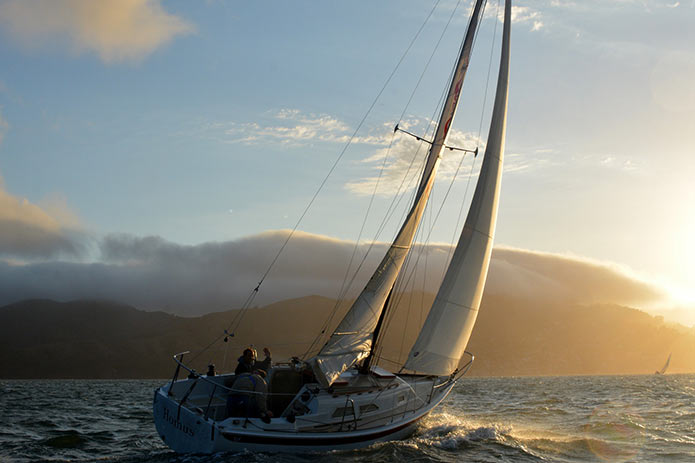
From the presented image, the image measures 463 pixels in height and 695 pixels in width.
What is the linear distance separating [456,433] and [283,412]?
7305mm

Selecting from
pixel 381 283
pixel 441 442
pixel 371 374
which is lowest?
pixel 441 442

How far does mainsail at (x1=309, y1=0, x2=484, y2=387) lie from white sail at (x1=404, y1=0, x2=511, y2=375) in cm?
145

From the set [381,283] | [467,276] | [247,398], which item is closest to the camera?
[247,398]

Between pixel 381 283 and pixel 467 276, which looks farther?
pixel 467 276

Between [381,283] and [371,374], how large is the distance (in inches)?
118

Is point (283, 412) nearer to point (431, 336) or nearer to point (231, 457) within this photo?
point (231, 457)

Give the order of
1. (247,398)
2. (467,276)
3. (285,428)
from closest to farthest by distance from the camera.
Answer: (285,428) → (247,398) → (467,276)

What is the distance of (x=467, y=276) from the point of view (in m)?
17.7

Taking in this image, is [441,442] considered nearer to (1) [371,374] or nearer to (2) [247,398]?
(1) [371,374]

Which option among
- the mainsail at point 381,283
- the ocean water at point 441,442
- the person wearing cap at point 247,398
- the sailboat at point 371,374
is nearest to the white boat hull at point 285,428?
the sailboat at point 371,374

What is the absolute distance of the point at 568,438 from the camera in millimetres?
20578

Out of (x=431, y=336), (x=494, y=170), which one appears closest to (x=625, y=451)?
(x=431, y=336)

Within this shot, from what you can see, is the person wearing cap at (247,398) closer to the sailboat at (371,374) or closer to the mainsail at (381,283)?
the sailboat at (371,374)

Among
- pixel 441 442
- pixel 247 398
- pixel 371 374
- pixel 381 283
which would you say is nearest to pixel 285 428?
pixel 247 398
